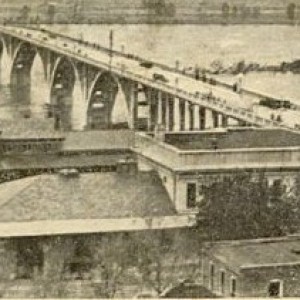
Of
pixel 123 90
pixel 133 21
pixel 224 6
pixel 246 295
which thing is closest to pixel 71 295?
pixel 246 295

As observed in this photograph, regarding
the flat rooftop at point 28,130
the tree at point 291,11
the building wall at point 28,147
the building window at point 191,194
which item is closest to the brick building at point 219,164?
the building window at point 191,194

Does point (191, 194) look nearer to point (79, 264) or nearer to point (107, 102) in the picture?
point (79, 264)

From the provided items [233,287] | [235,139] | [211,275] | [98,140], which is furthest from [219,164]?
[98,140]

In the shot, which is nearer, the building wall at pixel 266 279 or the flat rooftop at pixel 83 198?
the building wall at pixel 266 279

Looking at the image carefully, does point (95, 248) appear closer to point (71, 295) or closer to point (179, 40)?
point (71, 295)

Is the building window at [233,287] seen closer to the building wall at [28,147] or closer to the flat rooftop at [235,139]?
the flat rooftop at [235,139]
